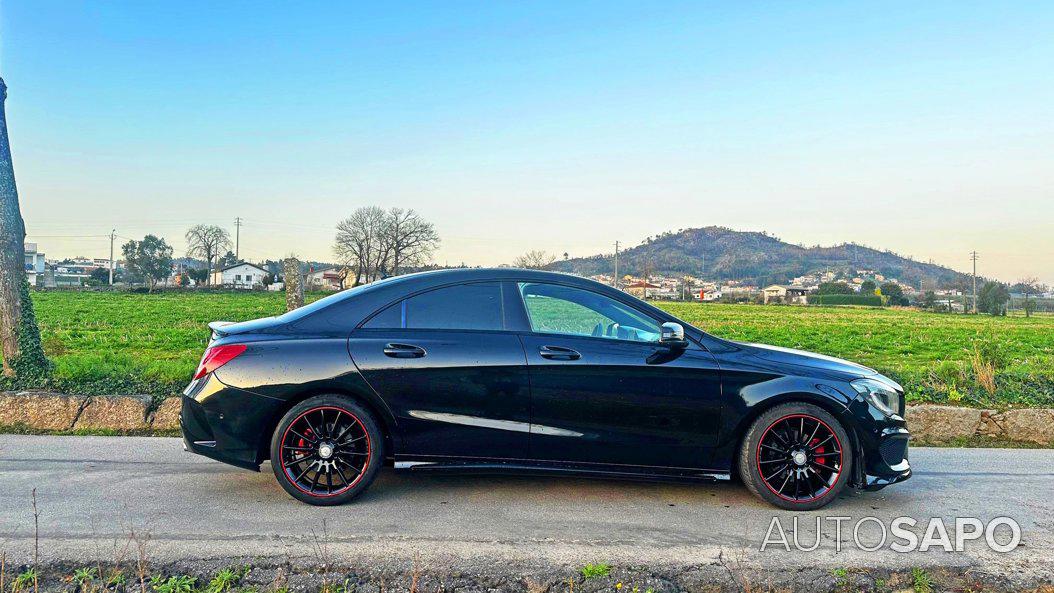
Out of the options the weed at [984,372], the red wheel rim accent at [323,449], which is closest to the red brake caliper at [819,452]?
the red wheel rim accent at [323,449]

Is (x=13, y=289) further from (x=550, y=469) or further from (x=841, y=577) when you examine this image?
(x=841, y=577)

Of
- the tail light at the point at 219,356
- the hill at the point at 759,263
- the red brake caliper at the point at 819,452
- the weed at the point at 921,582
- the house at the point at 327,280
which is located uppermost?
the hill at the point at 759,263

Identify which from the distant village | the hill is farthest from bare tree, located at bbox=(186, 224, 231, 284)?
the hill

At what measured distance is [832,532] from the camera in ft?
14.3

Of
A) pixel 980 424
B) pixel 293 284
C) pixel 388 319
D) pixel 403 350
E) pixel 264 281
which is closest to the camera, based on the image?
pixel 403 350

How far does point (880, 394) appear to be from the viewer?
195 inches

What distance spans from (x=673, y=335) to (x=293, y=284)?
6177 mm

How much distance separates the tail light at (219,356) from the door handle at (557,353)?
6.20 ft

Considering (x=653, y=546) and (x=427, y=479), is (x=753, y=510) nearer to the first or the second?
(x=653, y=546)

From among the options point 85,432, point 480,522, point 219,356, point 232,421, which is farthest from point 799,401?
point 85,432

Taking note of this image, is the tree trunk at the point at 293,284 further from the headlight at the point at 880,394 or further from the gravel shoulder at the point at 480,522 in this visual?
the headlight at the point at 880,394

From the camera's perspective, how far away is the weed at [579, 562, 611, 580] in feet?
11.7

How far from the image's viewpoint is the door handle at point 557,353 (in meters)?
4.78

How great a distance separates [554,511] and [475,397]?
0.85 metres
